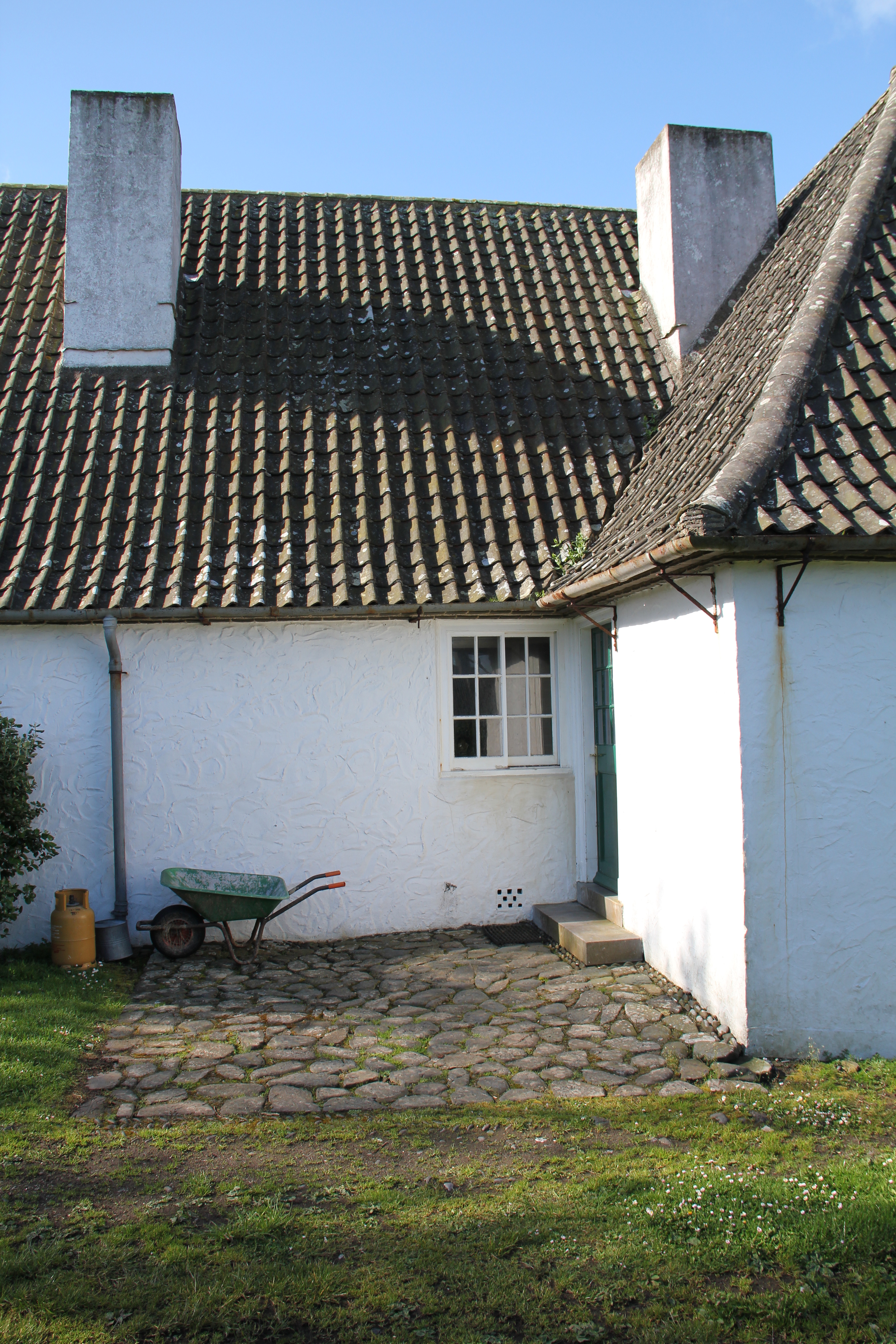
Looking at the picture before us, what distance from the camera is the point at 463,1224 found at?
3854 mm

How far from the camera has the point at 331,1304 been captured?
3363 millimetres

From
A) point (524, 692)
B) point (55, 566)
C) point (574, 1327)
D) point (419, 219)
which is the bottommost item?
point (574, 1327)

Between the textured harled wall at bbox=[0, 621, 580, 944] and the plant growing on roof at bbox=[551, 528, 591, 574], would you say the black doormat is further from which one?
the plant growing on roof at bbox=[551, 528, 591, 574]

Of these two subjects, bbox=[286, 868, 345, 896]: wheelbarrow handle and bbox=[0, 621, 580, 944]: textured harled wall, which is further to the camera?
Answer: bbox=[0, 621, 580, 944]: textured harled wall

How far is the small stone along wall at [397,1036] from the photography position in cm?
518

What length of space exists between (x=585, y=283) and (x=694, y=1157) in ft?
33.1

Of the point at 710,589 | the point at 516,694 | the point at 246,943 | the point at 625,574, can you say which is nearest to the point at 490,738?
the point at 516,694

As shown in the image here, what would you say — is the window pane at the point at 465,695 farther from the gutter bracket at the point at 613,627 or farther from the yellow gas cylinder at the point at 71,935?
the yellow gas cylinder at the point at 71,935

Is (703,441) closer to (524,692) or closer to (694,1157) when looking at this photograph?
(524,692)

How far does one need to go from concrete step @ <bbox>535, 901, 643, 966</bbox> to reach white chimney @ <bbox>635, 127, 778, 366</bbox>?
6.43 meters

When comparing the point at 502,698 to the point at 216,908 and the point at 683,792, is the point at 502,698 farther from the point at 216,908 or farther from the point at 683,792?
the point at 216,908

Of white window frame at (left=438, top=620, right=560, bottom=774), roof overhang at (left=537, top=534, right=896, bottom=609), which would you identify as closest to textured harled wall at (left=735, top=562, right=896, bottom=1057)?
roof overhang at (left=537, top=534, right=896, bottom=609)

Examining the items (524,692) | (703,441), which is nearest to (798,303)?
(703,441)

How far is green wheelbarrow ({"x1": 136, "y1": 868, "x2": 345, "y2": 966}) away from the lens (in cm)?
743
